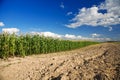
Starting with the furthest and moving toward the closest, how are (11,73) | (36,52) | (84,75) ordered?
(36,52)
(11,73)
(84,75)

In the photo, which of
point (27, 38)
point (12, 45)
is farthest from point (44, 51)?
point (12, 45)

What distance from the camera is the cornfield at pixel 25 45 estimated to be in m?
22.6

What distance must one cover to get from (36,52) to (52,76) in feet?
68.3

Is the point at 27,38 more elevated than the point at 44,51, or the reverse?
the point at 27,38

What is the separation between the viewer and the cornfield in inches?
890

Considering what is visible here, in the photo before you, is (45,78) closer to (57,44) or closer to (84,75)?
(84,75)

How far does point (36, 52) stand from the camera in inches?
1196

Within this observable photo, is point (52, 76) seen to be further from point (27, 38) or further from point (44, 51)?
point (44, 51)

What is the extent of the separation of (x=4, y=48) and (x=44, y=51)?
1212 centimetres

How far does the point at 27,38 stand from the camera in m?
28.6

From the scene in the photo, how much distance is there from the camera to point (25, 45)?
89.0ft

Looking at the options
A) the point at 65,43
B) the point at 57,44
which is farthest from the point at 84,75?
the point at 65,43

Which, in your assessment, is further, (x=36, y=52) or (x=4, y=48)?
(x=36, y=52)

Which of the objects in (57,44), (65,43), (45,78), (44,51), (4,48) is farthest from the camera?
(65,43)
